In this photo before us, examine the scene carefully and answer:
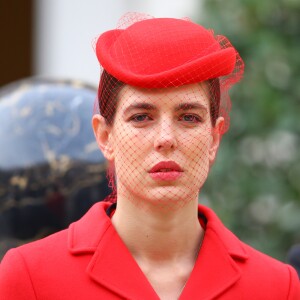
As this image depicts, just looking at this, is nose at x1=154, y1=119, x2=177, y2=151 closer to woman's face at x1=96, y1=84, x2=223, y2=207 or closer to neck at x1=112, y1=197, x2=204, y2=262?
woman's face at x1=96, y1=84, x2=223, y2=207

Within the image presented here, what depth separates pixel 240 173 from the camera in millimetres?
7879

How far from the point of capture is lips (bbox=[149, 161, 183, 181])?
12.3 feet

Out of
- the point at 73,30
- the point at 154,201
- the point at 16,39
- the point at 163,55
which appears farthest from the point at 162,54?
the point at 16,39

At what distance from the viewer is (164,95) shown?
3.78 meters

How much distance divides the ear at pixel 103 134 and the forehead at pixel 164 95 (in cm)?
13

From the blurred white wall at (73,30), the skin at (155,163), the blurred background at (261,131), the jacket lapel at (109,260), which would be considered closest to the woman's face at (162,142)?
the skin at (155,163)

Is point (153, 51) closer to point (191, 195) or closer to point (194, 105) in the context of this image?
point (194, 105)

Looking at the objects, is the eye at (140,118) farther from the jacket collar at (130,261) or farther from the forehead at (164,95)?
the jacket collar at (130,261)

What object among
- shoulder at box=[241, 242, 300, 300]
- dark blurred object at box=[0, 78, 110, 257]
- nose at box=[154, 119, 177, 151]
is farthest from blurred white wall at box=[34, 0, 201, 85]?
nose at box=[154, 119, 177, 151]

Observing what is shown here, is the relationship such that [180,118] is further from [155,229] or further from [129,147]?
[155,229]

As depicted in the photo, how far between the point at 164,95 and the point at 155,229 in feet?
1.41

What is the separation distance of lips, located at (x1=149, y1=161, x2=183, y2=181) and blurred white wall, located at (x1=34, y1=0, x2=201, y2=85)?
5.96m

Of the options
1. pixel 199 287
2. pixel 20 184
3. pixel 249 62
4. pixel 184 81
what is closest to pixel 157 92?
pixel 184 81

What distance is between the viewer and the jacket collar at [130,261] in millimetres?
3831
